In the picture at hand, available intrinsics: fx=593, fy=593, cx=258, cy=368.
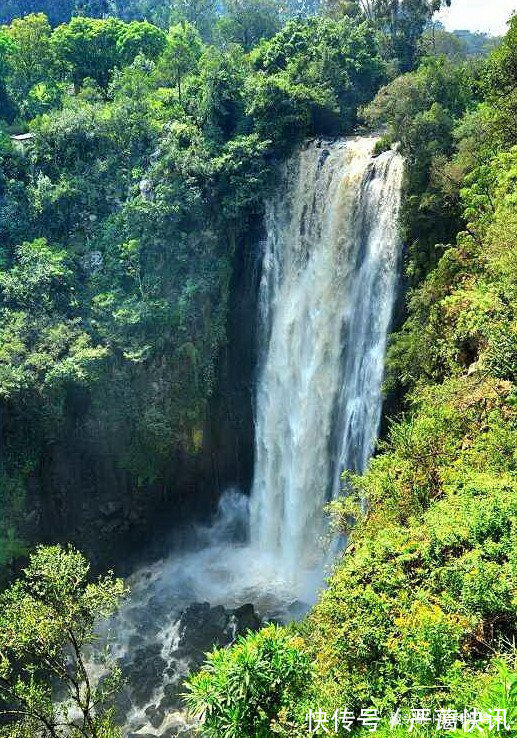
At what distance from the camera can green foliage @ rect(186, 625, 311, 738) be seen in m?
7.05

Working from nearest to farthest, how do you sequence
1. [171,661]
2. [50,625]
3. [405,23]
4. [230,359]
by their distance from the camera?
[50,625], [171,661], [230,359], [405,23]

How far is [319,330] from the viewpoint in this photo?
58.4 feet

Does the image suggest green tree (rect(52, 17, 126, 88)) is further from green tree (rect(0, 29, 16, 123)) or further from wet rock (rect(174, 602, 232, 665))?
wet rock (rect(174, 602, 232, 665))

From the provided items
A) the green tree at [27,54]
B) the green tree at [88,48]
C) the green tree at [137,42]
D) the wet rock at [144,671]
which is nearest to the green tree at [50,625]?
the wet rock at [144,671]

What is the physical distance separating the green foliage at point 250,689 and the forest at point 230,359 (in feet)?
0.10

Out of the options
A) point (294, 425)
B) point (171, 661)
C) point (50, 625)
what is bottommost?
point (171, 661)

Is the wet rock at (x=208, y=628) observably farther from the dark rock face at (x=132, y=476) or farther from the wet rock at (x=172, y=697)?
the dark rock face at (x=132, y=476)

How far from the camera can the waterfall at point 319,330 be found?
634 inches

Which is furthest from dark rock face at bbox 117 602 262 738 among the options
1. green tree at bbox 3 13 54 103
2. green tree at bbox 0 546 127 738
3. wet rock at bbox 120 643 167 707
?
green tree at bbox 3 13 54 103

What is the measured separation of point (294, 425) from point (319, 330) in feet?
10.5

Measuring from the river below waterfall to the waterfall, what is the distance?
1.6 inches

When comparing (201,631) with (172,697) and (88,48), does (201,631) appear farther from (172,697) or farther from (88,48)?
(88,48)

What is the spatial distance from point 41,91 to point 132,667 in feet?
81.0

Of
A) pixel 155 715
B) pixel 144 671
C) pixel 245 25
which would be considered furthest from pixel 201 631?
pixel 245 25
